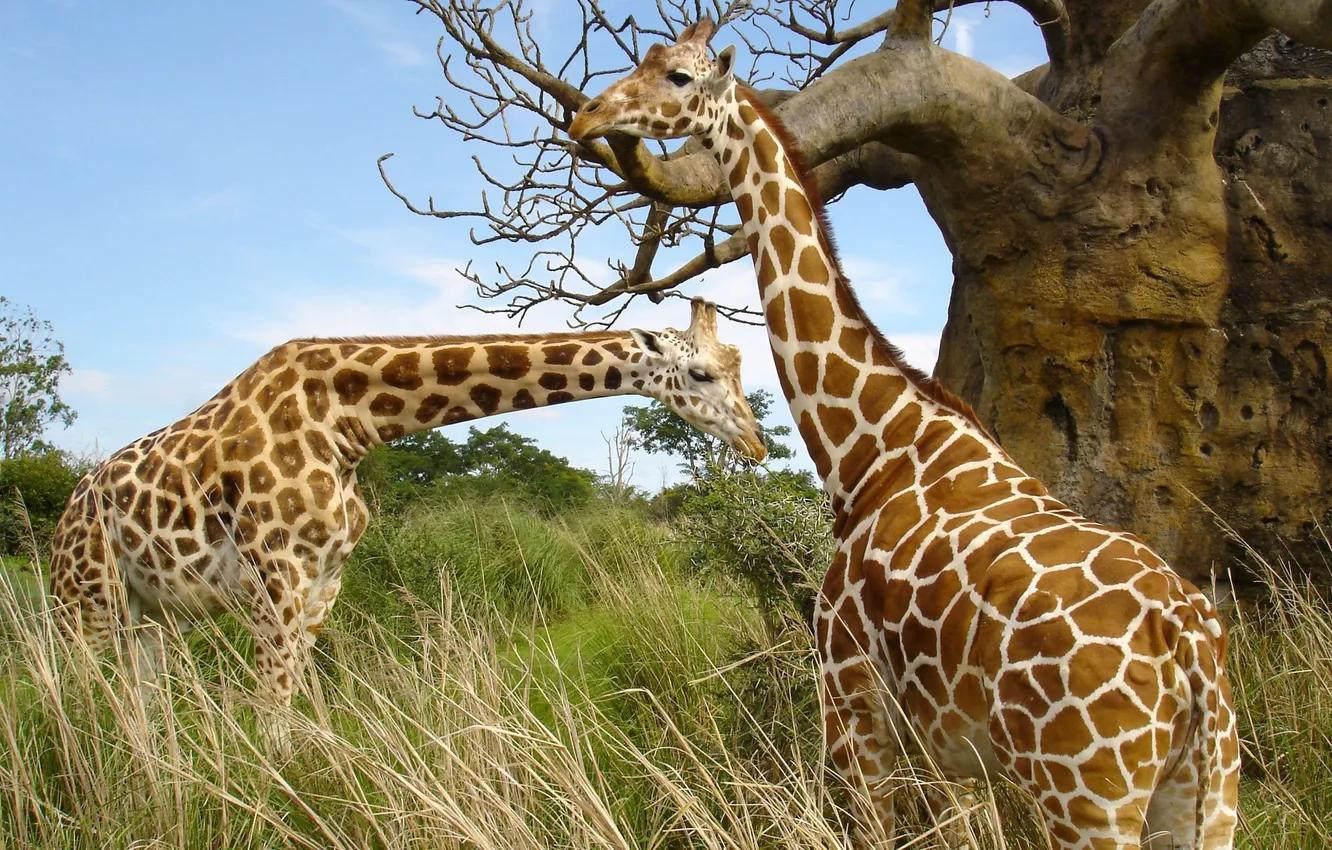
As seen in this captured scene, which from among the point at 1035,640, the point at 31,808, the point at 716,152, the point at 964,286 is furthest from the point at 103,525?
the point at 964,286

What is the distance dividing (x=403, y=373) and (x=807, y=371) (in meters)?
1.99

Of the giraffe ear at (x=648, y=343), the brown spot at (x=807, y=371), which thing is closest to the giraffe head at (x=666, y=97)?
the brown spot at (x=807, y=371)

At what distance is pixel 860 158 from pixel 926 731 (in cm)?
575

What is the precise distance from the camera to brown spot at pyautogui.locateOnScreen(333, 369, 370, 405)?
4.80 meters

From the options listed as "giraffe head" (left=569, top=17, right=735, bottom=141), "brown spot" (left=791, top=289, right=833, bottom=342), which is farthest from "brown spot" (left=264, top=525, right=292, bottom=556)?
"brown spot" (left=791, top=289, right=833, bottom=342)

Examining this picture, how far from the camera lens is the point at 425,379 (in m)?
4.85

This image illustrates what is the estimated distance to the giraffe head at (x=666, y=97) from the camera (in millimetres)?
3881

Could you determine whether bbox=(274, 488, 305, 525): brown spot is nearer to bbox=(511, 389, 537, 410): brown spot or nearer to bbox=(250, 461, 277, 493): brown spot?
bbox=(250, 461, 277, 493): brown spot

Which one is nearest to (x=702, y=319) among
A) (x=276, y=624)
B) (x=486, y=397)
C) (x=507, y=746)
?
(x=486, y=397)

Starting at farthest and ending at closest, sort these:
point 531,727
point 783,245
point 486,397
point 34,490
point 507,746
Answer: point 34,490
point 486,397
point 783,245
point 531,727
point 507,746

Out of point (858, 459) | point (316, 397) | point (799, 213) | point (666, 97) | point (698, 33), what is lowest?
point (858, 459)

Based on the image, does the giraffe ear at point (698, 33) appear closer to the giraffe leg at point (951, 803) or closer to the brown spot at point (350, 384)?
the brown spot at point (350, 384)

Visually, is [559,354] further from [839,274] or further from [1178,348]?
[1178,348]

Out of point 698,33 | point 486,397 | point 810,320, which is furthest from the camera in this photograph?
point 486,397
